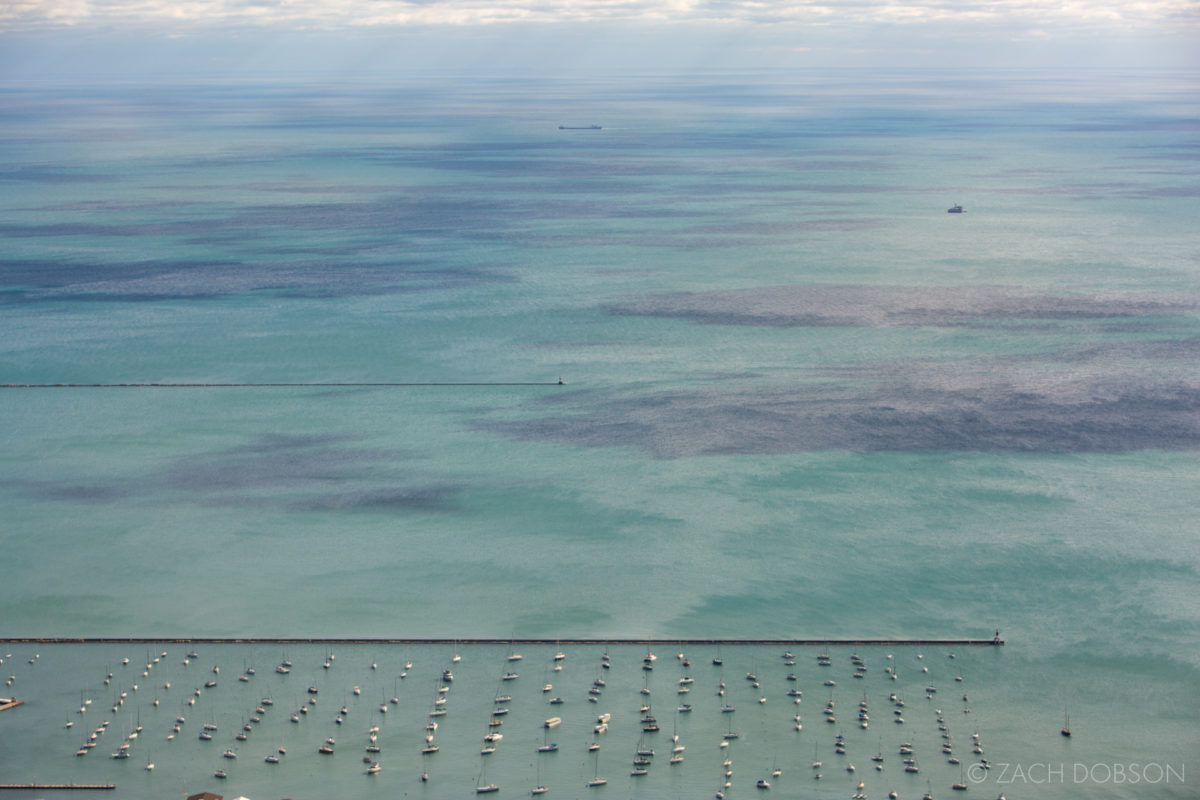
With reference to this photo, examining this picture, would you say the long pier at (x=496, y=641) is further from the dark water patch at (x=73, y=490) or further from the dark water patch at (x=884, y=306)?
the dark water patch at (x=884, y=306)

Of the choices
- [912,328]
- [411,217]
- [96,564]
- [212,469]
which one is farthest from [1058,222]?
[96,564]

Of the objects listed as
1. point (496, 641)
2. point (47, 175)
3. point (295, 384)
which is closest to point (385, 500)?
point (496, 641)

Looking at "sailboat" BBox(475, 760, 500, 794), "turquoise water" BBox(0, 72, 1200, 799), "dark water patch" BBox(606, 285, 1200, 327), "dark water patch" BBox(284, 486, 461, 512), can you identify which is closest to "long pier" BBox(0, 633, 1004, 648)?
"turquoise water" BBox(0, 72, 1200, 799)

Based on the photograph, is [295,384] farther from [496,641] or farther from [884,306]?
[884,306]

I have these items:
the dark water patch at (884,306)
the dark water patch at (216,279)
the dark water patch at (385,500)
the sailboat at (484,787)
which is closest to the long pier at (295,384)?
the dark water patch at (385,500)

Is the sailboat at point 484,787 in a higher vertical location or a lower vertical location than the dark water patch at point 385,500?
lower

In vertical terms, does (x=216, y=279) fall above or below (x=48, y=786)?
above
